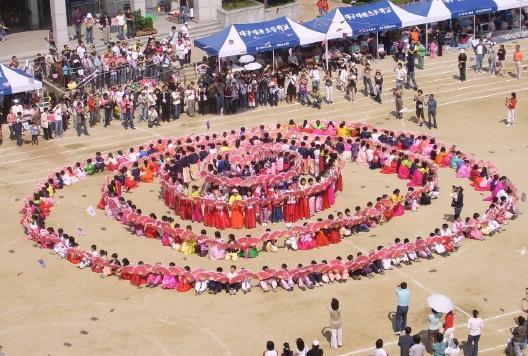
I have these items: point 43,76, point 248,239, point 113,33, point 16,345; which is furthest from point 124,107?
point 16,345

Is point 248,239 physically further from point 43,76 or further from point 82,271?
point 43,76

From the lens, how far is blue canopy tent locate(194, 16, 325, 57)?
160ft

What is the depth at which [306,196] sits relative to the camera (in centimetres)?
3581

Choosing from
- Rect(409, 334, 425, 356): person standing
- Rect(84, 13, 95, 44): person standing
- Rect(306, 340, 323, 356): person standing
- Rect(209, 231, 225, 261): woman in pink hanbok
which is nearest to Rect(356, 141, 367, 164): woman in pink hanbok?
Rect(209, 231, 225, 261): woman in pink hanbok

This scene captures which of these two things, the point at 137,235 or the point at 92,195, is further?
the point at 92,195

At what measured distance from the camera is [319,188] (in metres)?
36.0

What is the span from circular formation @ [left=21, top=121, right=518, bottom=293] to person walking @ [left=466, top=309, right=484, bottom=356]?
17.3 ft

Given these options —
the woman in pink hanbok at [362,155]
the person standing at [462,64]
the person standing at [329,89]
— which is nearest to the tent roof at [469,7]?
the person standing at [462,64]

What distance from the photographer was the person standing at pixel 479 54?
5225 cm

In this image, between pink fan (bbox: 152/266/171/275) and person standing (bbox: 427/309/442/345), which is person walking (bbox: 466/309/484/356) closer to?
person standing (bbox: 427/309/442/345)

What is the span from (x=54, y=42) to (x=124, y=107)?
941 cm

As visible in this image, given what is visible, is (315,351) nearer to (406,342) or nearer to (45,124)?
(406,342)

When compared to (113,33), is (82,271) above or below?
below

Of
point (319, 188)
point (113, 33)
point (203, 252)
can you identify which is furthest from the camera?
point (113, 33)
